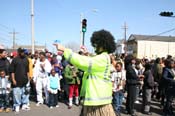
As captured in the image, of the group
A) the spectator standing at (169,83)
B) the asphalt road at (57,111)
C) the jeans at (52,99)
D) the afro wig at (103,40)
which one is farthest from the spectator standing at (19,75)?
the afro wig at (103,40)

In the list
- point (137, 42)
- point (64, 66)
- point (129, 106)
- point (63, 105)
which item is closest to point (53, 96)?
point (63, 105)

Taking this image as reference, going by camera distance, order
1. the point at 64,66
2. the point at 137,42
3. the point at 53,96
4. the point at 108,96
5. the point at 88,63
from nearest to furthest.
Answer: the point at 88,63, the point at 108,96, the point at 53,96, the point at 64,66, the point at 137,42

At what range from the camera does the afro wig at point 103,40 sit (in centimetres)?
491

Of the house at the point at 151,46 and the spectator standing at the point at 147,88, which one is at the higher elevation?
the house at the point at 151,46

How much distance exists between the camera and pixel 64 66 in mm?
12523

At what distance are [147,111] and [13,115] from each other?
4.13 metres

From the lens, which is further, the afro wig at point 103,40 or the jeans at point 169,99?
the jeans at point 169,99

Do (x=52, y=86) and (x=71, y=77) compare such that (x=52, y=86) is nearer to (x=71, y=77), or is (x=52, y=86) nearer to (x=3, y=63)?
(x=71, y=77)

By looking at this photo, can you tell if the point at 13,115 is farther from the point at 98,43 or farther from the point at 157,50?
the point at 157,50

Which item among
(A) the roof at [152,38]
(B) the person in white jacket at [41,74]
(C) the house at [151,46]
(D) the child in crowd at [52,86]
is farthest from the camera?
(A) the roof at [152,38]

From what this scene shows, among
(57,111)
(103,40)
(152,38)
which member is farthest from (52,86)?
(152,38)

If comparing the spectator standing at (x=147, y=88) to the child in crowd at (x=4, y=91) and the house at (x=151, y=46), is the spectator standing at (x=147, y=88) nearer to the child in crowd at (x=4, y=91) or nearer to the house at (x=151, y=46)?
the child in crowd at (x=4, y=91)

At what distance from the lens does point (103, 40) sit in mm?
4910

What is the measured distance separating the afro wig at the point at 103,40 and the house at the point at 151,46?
78619mm
